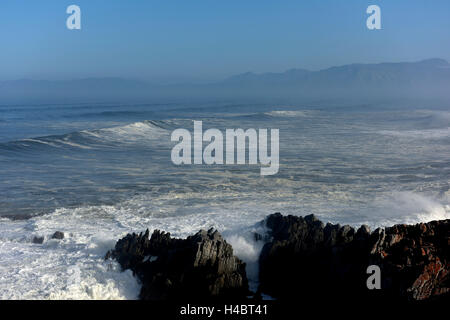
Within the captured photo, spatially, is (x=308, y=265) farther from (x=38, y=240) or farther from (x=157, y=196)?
(x=157, y=196)

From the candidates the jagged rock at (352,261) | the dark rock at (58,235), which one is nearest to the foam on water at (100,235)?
the dark rock at (58,235)

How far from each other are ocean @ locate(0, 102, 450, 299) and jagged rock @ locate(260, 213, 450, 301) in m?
0.74

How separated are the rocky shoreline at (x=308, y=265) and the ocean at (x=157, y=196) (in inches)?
22.1

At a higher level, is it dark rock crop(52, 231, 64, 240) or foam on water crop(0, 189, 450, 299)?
dark rock crop(52, 231, 64, 240)

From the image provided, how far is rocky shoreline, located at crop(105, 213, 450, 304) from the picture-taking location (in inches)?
332

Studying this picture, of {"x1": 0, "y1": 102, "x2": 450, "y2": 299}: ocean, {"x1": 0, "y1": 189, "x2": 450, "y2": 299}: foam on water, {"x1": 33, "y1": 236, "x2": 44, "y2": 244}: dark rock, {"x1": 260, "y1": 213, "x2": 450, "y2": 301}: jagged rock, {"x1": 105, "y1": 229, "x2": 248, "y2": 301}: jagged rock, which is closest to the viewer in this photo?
{"x1": 260, "y1": 213, "x2": 450, "y2": 301}: jagged rock

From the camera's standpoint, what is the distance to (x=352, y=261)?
30.3ft

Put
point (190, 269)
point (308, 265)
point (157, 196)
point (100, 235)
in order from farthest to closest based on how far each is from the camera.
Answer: point (157, 196) < point (100, 235) < point (308, 265) < point (190, 269)

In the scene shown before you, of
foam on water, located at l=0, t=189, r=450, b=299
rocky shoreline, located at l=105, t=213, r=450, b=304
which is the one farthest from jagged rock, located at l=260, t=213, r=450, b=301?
foam on water, located at l=0, t=189, r=450, b=299

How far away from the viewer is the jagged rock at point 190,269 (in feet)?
29.7

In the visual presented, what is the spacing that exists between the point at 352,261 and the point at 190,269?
3038mm

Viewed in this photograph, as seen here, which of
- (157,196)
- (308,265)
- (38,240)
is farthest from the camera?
(157,196)

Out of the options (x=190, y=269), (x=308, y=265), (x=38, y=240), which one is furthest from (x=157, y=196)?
(x=308, y=265)

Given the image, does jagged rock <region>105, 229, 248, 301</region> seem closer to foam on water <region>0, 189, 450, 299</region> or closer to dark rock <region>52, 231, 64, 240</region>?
foam on water <region>0, 189, 450, 299</region>
